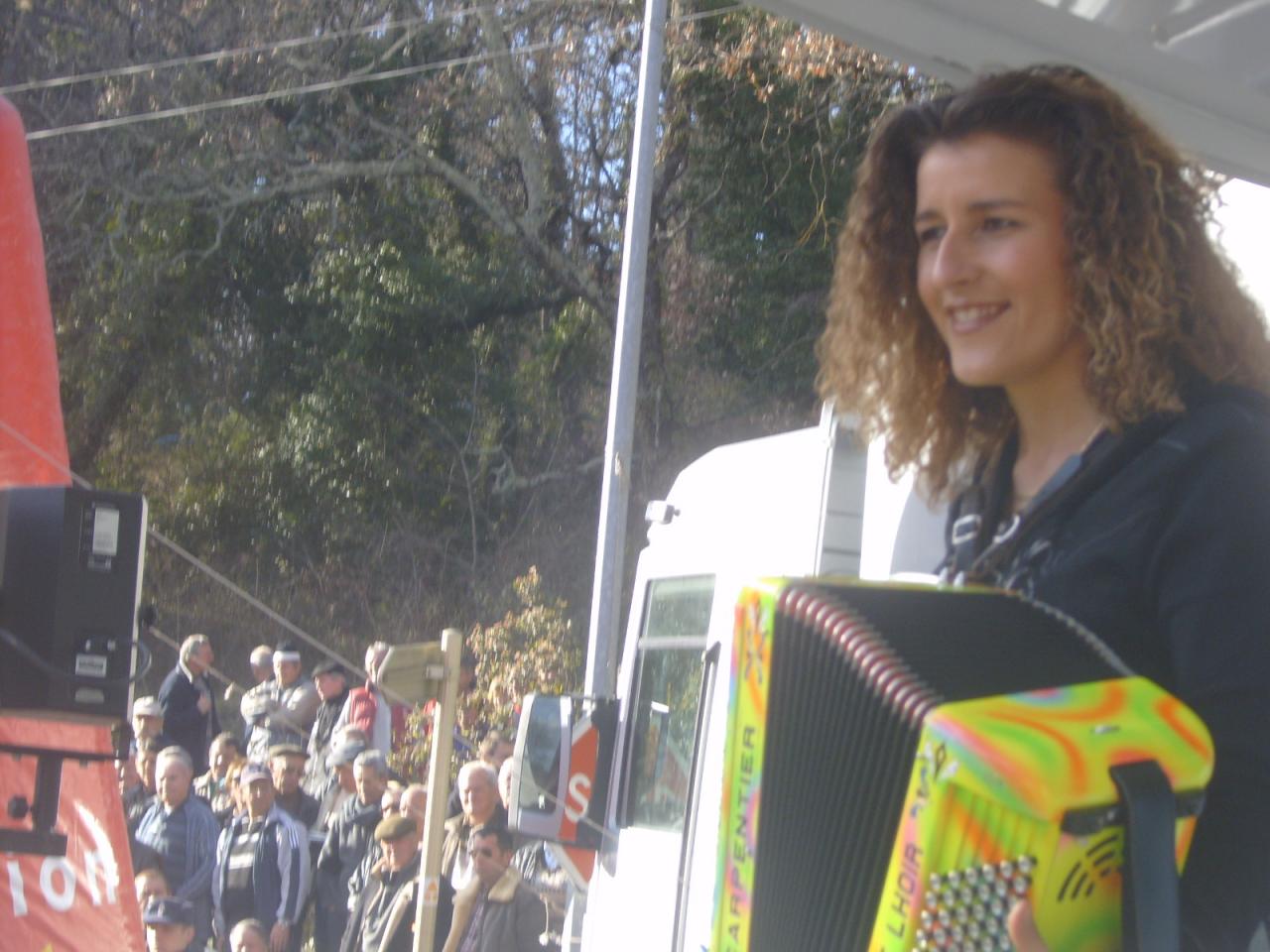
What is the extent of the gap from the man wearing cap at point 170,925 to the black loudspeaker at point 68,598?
9.30 ft

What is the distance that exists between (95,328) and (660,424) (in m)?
6.23

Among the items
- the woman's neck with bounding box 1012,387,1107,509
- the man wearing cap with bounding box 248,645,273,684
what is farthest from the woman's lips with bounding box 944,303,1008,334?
the man wearing cap with bounding box 248,645,273,684

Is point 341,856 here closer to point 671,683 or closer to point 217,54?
point 671,683

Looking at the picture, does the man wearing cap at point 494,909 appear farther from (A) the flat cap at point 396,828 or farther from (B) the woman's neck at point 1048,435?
(B) the woman's neck at point 1048,435

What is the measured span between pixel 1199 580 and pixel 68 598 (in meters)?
4.21

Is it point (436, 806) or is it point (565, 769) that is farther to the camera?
point (436, 806)

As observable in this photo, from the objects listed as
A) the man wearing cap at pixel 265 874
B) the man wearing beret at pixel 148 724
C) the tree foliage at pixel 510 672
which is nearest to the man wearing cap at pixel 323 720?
the man wearing beret at pixel 148 724

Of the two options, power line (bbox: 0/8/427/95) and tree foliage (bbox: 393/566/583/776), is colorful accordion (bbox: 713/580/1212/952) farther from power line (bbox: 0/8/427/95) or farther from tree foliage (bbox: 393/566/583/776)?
power line (bbox: 0/8/427/95)

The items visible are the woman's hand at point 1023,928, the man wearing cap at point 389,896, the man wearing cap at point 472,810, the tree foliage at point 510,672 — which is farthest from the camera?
the tree foliage at point 510,672

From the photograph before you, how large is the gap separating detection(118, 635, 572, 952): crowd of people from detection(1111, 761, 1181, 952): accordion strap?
4.79 metres

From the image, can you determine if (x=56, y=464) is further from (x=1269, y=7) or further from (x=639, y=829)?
(x=1269, y=7)

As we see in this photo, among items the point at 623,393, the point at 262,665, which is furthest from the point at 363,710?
the point at 262,665

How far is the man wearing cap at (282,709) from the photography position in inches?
385

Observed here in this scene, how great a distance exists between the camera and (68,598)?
16.1ft
